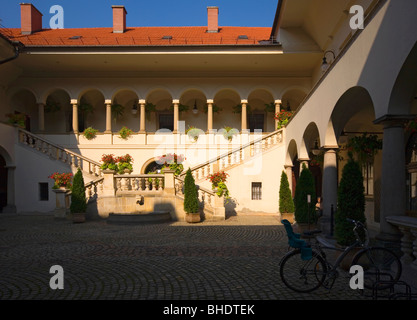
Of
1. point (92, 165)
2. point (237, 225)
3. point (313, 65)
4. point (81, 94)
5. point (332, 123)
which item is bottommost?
point (237, 225)

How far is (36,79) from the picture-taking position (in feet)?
67.1

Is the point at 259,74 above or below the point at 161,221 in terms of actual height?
above

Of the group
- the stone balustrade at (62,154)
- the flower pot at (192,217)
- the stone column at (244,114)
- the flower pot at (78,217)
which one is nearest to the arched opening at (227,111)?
Result: the stone column at (244,114)

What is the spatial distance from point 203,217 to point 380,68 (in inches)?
393

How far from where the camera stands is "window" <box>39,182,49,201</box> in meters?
17.3

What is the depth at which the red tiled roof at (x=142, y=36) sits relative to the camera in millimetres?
19344

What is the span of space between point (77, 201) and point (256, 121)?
14199 mm

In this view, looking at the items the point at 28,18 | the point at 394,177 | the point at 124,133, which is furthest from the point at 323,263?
the point at 28,18

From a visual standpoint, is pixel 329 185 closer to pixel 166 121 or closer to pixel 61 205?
pixel 61 205

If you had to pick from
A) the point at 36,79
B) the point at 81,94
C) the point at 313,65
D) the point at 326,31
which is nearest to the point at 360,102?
the point at 326,31

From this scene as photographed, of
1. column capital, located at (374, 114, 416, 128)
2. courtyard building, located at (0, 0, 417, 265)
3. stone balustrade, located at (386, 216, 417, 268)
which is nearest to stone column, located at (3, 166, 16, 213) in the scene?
courtyard building, located at (0, 0, 417, 265)

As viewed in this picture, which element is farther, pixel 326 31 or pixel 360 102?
pixel 326 31

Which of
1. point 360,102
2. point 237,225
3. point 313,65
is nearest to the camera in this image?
point 360,102

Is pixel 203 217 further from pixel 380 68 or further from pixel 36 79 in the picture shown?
pixel 36 79
